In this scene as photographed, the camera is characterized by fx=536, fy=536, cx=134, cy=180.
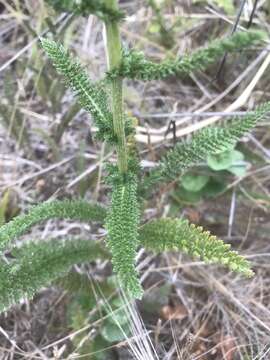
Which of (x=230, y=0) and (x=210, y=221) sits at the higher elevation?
(x=230, y=0)

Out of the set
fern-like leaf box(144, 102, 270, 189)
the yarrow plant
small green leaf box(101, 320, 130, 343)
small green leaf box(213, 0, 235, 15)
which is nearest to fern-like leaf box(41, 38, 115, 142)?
the yarrow plant

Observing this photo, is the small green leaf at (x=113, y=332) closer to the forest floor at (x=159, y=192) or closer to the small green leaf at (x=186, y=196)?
the forest floor at (x=159, y=192)

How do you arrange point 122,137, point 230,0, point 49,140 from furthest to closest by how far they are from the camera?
point 230,0 < point 49,140 < point 122,137

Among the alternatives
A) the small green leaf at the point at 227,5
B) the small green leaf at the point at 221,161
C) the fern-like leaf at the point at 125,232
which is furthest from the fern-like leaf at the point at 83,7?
the small green leaf at the point at 227,5

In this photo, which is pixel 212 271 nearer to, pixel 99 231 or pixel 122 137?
pixel 99 231

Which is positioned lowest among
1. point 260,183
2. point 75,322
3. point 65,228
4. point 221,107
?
point 75,322

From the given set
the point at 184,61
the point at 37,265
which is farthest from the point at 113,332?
the point at 184,61

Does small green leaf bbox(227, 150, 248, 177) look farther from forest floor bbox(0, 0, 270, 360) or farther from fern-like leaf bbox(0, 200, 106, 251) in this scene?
fern-like leaf bbox(0, 200, 106, 251)

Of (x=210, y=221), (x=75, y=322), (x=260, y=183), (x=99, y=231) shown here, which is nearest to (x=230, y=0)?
(x=260, y=183)
